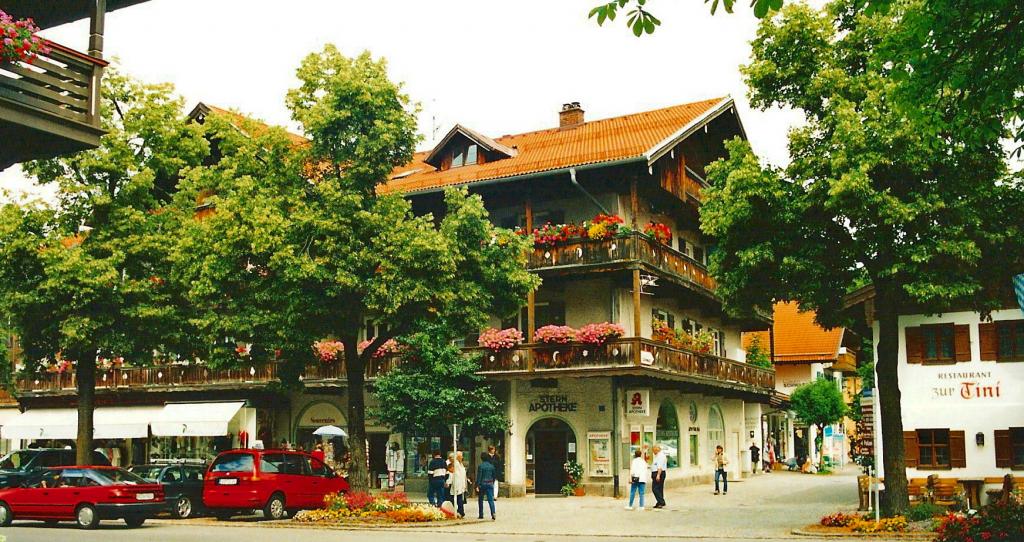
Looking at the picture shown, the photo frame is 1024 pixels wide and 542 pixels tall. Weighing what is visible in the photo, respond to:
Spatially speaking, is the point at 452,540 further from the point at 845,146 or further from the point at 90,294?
the point at 90,294

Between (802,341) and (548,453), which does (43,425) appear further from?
(802,341)

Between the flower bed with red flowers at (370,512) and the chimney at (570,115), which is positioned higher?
the chimney at (570,115)

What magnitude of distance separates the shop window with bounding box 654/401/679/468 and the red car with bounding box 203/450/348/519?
14796mm

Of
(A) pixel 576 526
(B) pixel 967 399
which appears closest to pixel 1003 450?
(B) pixel 967 399

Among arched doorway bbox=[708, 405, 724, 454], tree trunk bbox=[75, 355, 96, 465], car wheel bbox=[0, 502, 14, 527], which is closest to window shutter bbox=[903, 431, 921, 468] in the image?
arched doorway bbox=[708, 405, 724, 454]

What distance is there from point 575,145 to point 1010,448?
17677 mm

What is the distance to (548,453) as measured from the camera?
36.6 m

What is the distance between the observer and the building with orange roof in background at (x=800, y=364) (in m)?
61.1

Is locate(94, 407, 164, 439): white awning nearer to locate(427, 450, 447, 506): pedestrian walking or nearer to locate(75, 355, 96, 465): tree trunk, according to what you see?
locate(75, 355, 96, 465): tree trunk

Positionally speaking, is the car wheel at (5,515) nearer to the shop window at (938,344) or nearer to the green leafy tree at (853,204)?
the green leafy tree at (853,204)

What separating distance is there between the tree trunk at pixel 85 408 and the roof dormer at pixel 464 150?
48.8ft

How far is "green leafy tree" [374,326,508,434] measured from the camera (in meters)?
33.8

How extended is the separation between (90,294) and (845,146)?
19.5 m

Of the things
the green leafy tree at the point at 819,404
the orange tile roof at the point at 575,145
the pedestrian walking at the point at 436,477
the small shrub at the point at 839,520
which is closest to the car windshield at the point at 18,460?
the pedestrian walking at the point at 436,477
